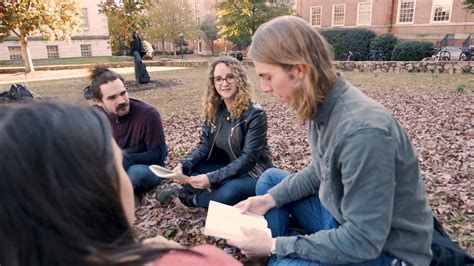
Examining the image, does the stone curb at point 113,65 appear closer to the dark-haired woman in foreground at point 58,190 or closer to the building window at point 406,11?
the building window at point 406,11

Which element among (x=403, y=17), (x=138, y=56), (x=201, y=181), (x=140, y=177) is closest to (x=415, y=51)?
(x=403, y=17)

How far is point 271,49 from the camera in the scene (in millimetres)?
1720

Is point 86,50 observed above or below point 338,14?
below

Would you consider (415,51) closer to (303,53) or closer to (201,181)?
(201,181)

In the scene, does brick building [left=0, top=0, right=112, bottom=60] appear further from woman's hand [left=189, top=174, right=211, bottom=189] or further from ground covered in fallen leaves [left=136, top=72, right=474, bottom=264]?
woman's hand [left=189, top=174, right=211, bottom=189]

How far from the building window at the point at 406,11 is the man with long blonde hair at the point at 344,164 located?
28468mm

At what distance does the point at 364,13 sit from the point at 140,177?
93.7 ft

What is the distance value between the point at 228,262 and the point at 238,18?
25.1 meters

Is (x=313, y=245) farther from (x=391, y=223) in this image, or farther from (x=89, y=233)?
(x=89, y=233)

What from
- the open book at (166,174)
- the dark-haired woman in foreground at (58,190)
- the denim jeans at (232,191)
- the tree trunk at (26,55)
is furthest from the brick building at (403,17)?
the dark-haired woman in foreground at (58,190)

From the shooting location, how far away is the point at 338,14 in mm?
29594

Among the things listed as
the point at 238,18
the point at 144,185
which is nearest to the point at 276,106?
the point at 144,185

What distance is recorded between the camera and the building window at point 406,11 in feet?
86.2

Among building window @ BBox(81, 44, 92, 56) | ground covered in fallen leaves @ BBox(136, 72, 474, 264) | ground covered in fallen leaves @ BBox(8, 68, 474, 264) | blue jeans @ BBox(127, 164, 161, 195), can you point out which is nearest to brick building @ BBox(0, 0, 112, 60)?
building window @ BBox(81, 44, 92, 56)
